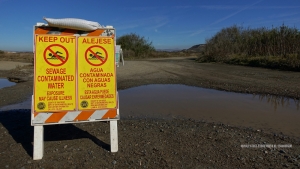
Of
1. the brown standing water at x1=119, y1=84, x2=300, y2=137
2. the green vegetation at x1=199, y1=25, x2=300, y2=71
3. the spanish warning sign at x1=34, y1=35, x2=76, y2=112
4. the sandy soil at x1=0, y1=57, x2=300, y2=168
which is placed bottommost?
the sandy soil at x1=0, y1=57, x2=300, y2=168

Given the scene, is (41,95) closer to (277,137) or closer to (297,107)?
(277,137)

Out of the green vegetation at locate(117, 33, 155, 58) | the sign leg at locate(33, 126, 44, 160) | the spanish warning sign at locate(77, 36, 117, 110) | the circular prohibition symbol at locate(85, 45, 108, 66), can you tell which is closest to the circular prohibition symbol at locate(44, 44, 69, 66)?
the spanish warning sign at locate(77, 36, 117, 110)

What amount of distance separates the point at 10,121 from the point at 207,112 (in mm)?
5102

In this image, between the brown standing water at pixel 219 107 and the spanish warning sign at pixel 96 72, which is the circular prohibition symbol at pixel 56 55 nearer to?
the spanish warning sign at pixel 96 72

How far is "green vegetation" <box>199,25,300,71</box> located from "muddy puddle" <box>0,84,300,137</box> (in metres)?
10.9

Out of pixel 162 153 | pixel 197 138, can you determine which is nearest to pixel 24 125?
pixel 162 153

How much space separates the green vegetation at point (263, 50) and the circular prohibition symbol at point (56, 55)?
57.0 ft

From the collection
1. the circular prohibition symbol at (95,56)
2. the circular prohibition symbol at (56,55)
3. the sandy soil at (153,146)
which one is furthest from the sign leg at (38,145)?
the circular prohibition symbol at (95,56)

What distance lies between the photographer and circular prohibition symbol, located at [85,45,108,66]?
4312 mm

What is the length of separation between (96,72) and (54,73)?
67 centimetres

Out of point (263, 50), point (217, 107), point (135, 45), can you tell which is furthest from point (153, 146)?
point (135, 45)

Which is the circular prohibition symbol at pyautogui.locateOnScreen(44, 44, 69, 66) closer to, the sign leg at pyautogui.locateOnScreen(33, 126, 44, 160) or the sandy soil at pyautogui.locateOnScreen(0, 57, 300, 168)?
the sign leg at pyautogui.locateOnScreen(33, 126, 44, 160)

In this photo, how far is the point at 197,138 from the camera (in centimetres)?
493

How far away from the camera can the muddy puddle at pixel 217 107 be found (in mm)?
6309
